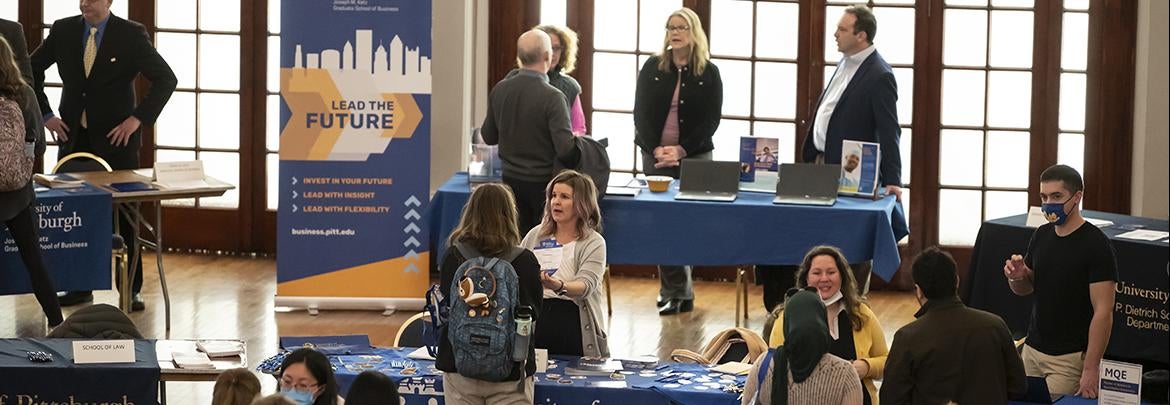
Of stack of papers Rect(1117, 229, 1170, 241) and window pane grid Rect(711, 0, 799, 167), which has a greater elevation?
window pane grid Rect(711, 0, 799, 167)

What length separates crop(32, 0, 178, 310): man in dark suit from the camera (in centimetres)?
941

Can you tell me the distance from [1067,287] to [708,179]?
2.82 m

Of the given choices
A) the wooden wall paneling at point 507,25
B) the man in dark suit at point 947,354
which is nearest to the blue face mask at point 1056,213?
the man in dark suit at point 947,354

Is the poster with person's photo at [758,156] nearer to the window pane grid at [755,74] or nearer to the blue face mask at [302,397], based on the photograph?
the window pane grid at [755,74]

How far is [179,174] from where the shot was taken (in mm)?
8820

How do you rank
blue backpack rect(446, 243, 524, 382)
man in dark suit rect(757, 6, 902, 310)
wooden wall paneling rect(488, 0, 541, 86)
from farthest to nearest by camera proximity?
wooden wall paneling rect(488, 0, 541, 86) < man in dark suit rect(757, 6, 902, 310) < blue backpack rect(446, 243, 524, 382)

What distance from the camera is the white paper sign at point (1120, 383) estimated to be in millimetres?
5473

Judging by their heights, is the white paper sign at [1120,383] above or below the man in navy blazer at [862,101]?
below

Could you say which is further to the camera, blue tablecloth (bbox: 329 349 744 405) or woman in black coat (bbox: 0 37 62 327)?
woman in black coat (bbox: 0 37 62 327)

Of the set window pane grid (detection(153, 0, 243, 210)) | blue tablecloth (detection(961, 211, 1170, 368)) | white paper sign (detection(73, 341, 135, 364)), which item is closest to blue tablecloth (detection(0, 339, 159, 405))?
white paper sign (detection(73, 341, 135, 364))

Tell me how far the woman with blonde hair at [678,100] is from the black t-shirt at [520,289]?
12.0ft

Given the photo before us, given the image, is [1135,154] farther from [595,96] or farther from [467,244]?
[467,244]

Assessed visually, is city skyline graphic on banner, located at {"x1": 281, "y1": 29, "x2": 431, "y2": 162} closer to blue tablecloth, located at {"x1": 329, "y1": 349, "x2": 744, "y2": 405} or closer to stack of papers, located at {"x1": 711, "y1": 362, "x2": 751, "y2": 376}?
blue tablecloth, located at {"x1": 329, "y1": 349, "x2": 744, "y2": 405}

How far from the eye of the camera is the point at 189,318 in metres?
9.12
